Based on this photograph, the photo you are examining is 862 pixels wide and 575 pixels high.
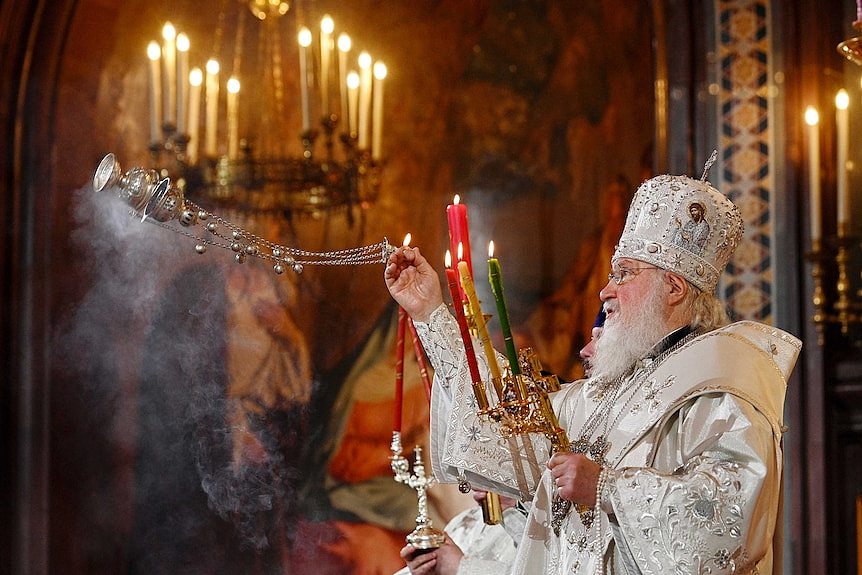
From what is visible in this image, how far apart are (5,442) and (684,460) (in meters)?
3.01

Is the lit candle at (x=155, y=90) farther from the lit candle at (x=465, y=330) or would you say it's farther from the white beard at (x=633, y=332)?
the white beard at (x=633, y=332)

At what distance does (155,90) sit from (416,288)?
2.29 m

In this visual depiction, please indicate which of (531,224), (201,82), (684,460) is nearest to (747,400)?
(684,460)

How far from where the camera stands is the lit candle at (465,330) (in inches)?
107

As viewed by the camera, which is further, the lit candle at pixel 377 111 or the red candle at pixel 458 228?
the lit candle at pixel 377 111

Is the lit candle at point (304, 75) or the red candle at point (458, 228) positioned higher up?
the lit candle at point (304, 75)

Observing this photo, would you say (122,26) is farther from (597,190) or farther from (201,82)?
(597,190)

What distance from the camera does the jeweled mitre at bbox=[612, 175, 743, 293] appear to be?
3055mm

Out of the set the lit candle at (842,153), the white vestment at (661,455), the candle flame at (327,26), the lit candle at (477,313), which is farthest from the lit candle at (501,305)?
the candle flame at (327,26)

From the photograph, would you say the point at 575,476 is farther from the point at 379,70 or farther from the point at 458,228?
the point at 379,70

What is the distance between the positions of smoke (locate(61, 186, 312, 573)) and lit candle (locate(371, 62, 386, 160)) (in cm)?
75

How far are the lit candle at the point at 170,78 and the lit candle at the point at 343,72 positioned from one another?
65cm

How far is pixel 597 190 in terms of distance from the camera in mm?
5285

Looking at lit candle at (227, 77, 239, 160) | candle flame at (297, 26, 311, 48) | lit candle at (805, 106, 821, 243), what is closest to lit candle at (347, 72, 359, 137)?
candle flame at (297, 26, 311, 48)
